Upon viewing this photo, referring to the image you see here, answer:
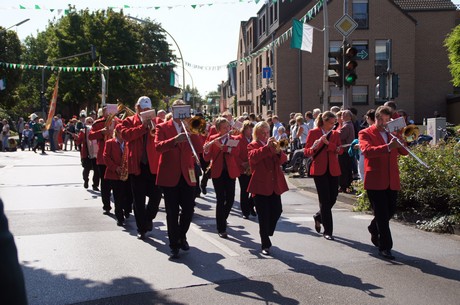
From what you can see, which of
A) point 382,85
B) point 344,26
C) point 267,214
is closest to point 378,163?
point 267,214

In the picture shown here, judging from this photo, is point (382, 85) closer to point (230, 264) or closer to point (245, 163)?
point (245, 163)

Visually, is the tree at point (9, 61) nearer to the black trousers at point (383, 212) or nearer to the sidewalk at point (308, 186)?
the sidewalk at point (308, 186)

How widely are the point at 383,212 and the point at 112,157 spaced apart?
15.1 feet

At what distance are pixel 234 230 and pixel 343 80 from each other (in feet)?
22.4

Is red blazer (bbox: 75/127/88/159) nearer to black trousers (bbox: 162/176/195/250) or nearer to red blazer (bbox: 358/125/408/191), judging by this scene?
black trousers (bbox: 162/176/195/250)

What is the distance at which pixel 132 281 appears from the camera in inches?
230

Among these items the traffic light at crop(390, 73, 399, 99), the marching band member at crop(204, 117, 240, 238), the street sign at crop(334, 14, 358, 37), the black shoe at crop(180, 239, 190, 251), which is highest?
the street sign at crop(334, 14, 358, 37)

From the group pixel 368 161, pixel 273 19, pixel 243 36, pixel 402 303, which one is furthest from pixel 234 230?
pixel 243 36

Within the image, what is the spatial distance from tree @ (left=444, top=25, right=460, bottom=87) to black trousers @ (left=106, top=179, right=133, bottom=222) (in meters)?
35.2

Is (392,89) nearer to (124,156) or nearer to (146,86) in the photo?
(124,156)

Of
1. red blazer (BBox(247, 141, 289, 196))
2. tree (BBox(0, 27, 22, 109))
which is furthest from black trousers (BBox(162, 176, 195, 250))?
tree (BBox(0, 27, 22, 109))

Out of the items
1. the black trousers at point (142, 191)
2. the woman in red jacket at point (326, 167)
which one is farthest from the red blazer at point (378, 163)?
the black trousers at point (142, 191)

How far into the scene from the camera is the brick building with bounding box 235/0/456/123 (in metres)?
39.8

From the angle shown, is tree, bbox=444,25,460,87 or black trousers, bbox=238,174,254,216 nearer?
black trousers, bbox=238,174,254,216
